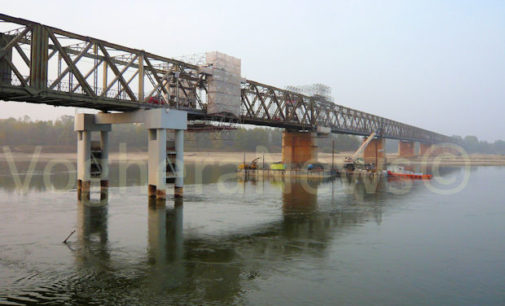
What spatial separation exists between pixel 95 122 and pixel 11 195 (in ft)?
46.0

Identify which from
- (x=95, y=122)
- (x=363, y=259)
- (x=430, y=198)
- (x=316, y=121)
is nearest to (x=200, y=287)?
(x=363, y=259)

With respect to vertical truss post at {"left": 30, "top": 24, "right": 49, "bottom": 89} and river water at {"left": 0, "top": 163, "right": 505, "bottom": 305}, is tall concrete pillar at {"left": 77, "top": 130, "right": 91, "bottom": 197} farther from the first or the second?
vertical truss post at {"left": 30, "top": 24, "right": 49, "bottom": 89}

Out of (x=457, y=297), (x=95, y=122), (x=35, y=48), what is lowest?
(x=457, y=297)

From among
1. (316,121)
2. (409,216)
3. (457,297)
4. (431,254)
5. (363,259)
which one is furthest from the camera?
(316,121)

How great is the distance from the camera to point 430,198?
5722 centimetres

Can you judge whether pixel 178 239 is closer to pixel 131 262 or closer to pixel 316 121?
pixel 131 262

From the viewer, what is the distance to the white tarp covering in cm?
5622

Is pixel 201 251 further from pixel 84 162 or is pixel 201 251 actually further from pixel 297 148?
pixel 297 148

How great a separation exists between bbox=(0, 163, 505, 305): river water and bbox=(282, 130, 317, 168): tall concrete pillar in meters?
46.6

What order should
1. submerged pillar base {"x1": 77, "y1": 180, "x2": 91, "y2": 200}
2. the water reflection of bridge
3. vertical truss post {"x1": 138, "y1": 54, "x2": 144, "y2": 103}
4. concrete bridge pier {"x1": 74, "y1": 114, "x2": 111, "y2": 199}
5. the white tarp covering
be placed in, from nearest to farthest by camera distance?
1. the water reflection of bridge
2. vertical truss post {"x1": 138, "y1": 54, "x2": 144, "y2": 103}
3. submerged pillar base {"x1": 77, "y1": 180, "x2": 91, "y2": 200}
4. concrete bridge pier {"x1": 74, "y1": 114, "x2": 111, "y2": 199}
5. the white tarp covering

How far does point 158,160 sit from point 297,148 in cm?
5849

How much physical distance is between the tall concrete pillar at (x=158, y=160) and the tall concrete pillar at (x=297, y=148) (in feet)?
178

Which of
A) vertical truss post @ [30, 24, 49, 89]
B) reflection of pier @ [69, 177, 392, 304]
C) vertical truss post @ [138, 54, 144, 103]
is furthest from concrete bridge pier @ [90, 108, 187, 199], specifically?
vertical truss post @ [30, 24, 49, 89]

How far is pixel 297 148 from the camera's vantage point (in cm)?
9925
